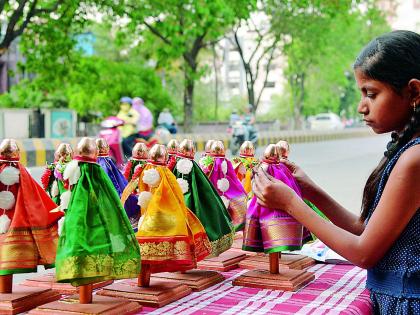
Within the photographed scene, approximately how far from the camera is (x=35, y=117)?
13.4 metres

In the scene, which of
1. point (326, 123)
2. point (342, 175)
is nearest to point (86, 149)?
point (342, 175)

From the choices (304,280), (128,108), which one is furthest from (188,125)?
(304,280)

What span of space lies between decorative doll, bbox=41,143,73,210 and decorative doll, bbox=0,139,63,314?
0.14 m

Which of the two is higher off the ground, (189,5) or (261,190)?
(189,5)

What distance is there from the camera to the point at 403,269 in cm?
154

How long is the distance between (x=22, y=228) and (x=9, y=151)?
0.68ft

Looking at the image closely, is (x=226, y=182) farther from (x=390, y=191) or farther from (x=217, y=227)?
(x=390, y=191)

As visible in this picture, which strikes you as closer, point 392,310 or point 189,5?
point 392,310

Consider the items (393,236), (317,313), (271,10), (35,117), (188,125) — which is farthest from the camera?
(271,10)

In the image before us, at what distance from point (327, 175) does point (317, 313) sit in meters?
8.10

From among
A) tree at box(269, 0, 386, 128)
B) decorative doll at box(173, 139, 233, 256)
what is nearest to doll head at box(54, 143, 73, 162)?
decorative doll at box(173, 139, 233, 256)

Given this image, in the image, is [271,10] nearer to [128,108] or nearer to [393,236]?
[128,108]

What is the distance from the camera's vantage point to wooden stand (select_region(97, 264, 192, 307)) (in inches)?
65.5

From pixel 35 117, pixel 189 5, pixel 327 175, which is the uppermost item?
pixel 189 5
